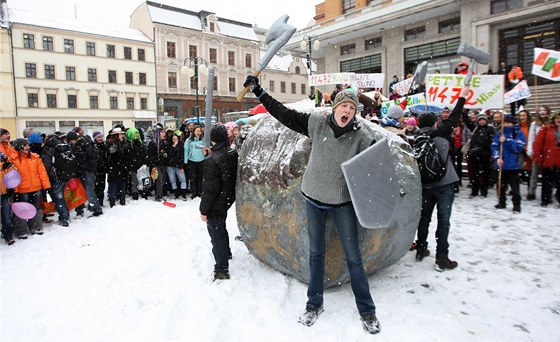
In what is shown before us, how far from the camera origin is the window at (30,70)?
105 ft

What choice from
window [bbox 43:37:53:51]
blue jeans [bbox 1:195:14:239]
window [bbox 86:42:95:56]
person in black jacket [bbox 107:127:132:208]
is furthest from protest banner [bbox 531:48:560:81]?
window [bbox 43:37:53:51]

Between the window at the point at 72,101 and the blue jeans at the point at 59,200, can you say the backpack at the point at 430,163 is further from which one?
the window at the point at 72,101

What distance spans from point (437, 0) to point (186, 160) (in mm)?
15648

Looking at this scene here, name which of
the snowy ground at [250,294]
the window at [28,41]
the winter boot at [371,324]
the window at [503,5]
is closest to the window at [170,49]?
the window at [28,41]

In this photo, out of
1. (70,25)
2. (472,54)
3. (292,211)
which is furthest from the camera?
(70,25)

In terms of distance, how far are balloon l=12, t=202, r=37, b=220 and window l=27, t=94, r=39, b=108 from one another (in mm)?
32599

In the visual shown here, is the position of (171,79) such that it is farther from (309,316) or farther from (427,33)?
(309,316)

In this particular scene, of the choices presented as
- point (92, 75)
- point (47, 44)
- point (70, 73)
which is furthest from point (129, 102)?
point (47, 44)

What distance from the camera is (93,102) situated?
35.0 metres

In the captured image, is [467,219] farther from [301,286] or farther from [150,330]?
[150,330]

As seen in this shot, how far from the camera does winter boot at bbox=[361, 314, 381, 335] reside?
281 centimetres

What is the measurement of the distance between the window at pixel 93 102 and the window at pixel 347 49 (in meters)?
24.3

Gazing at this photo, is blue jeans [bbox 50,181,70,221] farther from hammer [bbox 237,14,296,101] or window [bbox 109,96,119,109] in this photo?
window [bbox 109,96,119,109]

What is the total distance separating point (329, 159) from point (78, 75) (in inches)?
1500
